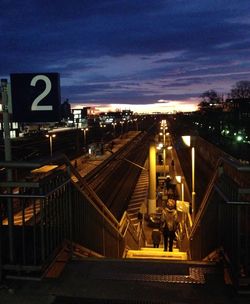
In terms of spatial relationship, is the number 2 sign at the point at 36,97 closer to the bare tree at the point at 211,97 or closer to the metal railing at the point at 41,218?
the metal railing at the point at 41,218

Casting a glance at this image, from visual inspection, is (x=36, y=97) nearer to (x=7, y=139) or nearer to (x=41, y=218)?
(x=7, y=139)

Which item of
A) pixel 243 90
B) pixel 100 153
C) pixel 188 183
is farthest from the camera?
pixel 243 90

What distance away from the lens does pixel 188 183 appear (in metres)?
46.4

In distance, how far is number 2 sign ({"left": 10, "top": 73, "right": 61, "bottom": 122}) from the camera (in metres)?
5.81

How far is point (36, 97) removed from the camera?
587 centimetres

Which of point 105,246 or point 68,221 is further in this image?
point 105,246

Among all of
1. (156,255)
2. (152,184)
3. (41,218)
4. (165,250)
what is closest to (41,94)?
(41,218)

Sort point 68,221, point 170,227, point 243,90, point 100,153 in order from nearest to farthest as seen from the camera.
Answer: point 68,221 < point 170,227 < point 100,153 < point 243,90

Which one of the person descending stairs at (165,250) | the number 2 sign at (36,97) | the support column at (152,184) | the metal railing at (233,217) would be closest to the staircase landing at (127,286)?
the metal railing at (233,217)

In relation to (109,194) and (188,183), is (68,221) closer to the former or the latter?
(109,194)

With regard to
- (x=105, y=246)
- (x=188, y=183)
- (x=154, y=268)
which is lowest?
(x=188, y=183)

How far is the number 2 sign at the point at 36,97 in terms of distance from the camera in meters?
5.81

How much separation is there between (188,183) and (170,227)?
101 feet

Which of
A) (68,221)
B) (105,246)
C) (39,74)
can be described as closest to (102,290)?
(68,221)
